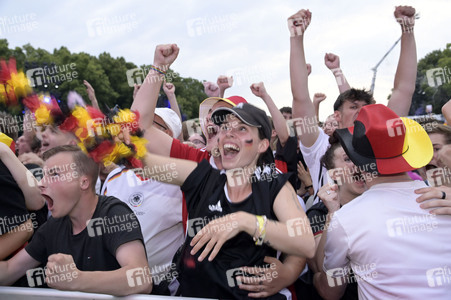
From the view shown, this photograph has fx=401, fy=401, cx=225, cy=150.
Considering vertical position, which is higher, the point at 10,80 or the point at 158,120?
the point at 10,80

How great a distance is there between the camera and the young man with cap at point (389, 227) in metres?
1.94

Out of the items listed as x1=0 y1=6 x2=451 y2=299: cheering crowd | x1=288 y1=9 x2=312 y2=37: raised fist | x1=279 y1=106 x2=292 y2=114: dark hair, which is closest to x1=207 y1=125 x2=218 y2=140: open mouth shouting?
x1=0 y1=6 x2=451 y2=299: cheering crowd

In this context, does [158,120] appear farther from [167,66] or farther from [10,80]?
[10,80]

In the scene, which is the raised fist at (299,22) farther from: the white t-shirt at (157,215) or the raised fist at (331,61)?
the white t-shirt at (157,215)

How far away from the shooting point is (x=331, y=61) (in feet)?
14.8

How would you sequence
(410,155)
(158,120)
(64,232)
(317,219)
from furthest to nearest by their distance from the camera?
1. (158,120)
2. (317,219)
3. (64,232)
4. (410,155)

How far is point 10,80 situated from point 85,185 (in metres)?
1.93

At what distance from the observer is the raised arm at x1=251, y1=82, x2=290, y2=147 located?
3.94m

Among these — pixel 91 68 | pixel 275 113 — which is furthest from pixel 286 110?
pixel 91 68

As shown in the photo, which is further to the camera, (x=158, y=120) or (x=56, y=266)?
(x=158, y=120)

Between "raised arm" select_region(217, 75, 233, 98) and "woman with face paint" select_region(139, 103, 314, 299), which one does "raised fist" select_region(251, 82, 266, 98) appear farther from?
"woman with face paint" select_region(139, 103, 314, 299)

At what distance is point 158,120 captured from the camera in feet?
12.0

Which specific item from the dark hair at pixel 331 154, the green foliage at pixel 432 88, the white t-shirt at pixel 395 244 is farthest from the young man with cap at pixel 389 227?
the green foliage at pixel 432 88

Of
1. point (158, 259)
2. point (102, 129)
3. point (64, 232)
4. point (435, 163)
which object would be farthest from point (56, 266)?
point (435, 163)
